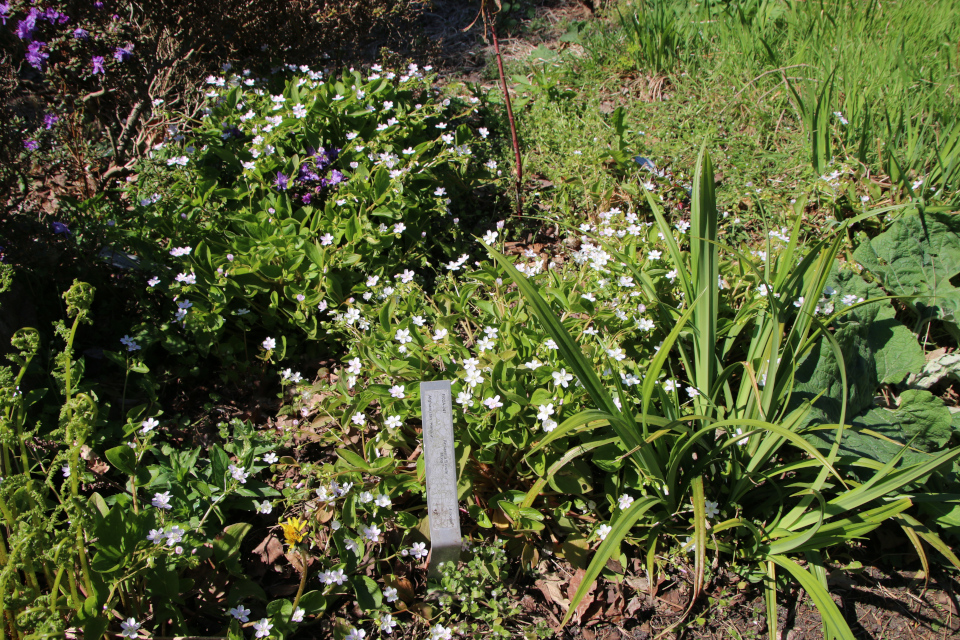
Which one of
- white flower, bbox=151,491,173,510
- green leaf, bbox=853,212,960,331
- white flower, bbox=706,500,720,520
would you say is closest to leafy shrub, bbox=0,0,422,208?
white flower, bbox=151,491,173,510

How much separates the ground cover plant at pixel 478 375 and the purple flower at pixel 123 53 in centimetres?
38

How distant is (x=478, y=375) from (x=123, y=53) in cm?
271

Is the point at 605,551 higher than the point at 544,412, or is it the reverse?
the point at 544,412

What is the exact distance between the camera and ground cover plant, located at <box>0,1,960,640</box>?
1.56m

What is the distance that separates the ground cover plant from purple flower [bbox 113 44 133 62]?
376 mm

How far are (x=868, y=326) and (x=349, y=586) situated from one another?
198 cm

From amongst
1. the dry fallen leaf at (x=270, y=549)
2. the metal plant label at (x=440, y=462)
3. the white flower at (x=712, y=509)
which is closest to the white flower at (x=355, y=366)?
the metal plant label at (x=440, y=462)

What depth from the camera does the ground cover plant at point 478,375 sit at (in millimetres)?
1558

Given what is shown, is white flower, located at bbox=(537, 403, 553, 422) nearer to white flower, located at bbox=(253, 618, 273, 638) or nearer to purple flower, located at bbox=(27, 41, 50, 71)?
white flower, located at bbox=(253, 618, 273, 638)

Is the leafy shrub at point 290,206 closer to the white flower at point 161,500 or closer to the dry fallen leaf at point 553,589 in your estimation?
the white flower at point 161,500

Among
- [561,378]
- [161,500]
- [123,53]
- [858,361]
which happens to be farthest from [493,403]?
[123,53]

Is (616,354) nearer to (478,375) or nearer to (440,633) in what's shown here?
(478,375)

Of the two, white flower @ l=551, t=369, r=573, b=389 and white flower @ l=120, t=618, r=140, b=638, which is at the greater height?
white flower @ l=551, t=369, r=573, b=389

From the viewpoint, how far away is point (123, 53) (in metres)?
2.95
